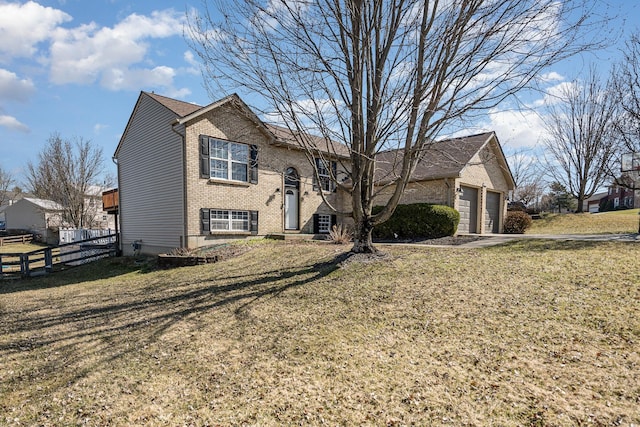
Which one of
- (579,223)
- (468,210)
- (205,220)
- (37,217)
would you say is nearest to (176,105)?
(205,220)

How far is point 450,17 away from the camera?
20.5ft

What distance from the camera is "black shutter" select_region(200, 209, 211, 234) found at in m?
13.1

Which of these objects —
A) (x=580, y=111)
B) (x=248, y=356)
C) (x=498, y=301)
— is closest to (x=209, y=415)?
(x=248, y=356)

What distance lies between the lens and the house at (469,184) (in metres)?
14.6

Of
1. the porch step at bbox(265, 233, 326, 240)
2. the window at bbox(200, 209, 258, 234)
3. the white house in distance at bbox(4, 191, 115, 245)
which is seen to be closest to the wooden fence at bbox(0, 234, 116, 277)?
the window at bbox(200, 209, 258, 234)

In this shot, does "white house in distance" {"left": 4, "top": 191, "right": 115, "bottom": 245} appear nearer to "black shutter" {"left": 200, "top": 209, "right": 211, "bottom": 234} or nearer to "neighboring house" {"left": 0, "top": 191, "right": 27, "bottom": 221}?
"neighboring house" {"left": 0, "top": 191, "right": 27, "bottom": 221}

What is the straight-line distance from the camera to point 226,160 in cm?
1398

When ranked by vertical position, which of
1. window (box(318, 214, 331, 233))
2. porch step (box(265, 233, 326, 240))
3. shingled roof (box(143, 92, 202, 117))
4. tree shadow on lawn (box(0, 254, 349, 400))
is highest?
shingled roof (box(143, 92, 202, 117))

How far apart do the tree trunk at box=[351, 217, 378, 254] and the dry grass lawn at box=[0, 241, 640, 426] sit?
0.66 m

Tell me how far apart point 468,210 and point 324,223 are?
7395 millimetres

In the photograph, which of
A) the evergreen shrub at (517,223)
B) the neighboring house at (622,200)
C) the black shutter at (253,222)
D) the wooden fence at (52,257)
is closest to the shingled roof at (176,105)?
the black shutter at (253,222)

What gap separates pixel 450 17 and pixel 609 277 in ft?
18.3

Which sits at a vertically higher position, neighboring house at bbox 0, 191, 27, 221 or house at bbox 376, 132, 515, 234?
neighboring house at bbox 0, 191, 27, 221

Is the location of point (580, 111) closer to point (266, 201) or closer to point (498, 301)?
point (266, 201)
